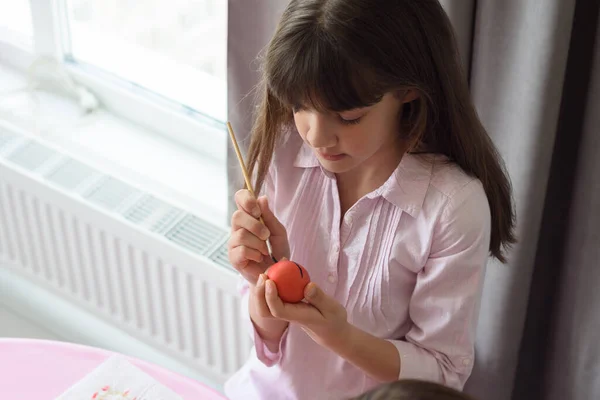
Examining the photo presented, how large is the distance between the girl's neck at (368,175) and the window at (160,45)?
776mm

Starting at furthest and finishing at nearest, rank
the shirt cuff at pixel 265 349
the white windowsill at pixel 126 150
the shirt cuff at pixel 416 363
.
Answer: the white windowsill at pixel 126 150 → the shirt cuff at pixel 265 349 → the shirt cuff at pixel 416 363

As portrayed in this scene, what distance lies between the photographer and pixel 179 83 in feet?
6.48

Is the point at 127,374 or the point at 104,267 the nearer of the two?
the point at 127,374

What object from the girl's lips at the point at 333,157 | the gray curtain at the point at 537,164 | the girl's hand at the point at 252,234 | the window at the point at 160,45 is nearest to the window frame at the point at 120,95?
the window at the point at 160,45

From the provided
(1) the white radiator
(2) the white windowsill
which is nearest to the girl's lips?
(1) the white radiator

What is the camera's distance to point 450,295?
1089 mm

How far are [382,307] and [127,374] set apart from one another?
42cm

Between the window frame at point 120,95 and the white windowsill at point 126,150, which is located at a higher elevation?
the window frame at point 120,95

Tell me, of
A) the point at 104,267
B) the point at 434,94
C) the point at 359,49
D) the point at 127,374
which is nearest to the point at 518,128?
the point at 434,94

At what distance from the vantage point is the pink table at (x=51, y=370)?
123 centimetres

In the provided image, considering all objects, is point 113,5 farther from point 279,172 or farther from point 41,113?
point 279,172

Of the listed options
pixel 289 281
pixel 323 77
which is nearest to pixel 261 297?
pixel 289 281

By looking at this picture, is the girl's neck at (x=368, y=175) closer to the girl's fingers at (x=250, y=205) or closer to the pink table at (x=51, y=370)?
the girl's fingers at (x=250, y=205)

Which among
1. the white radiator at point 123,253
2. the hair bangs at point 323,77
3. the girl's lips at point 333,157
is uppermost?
the hair bangs at point 323,77
